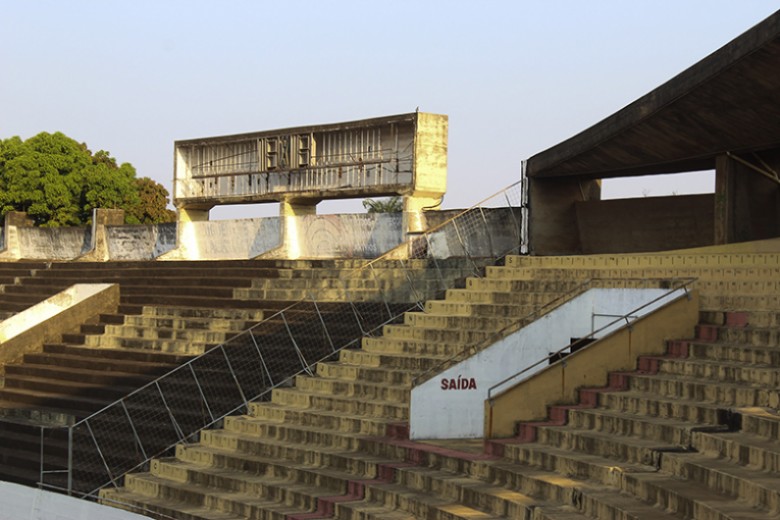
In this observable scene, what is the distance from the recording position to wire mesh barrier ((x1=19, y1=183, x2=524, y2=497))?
1455 cm

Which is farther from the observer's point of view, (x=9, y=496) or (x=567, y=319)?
(x=567, y=319)

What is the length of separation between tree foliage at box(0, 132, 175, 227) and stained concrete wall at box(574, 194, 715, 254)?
2375 centimetres

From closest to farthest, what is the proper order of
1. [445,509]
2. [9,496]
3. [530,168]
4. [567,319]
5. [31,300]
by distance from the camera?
[445,509], [9,496], [567,319], [530,168], [31,300]

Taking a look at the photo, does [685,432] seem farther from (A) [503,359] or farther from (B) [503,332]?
(B) [503,332]

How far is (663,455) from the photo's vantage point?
Result: 30.2 ft

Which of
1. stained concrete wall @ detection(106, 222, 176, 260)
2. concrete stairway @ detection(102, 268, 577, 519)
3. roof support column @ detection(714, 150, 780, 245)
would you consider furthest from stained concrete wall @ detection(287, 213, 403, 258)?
roof support column @ detection(714, 150, 780, 245)

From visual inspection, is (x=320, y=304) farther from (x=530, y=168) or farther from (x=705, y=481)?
(x=705, y=481)

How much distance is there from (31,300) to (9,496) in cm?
1206

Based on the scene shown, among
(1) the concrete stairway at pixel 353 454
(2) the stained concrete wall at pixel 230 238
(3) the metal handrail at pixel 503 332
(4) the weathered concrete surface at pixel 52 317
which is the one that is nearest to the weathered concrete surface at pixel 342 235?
(2) the stained concrete wall at pixel 230 238

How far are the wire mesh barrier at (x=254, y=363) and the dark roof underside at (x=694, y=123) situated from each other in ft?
5.71

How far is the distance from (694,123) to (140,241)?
1636 cm

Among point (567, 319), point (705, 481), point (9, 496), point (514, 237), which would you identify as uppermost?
point (514, 237)

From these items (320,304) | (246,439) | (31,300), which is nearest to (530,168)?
(320,304)

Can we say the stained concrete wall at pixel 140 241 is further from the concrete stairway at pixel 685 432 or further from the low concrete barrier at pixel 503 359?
the concrete stairway at pixel 685 432
